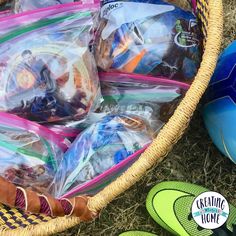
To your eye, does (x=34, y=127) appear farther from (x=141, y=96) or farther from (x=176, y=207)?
(x=176, y=207)

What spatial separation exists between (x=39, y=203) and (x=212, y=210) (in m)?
0.43

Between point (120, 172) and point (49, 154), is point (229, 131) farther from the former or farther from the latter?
point (49, 154)

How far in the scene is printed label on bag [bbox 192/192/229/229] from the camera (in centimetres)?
118

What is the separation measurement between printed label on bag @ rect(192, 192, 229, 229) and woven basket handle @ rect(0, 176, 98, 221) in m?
0.28

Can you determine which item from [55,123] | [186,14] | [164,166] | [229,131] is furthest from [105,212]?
[186,14]

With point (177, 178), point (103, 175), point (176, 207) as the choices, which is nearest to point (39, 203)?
point (103, 175)

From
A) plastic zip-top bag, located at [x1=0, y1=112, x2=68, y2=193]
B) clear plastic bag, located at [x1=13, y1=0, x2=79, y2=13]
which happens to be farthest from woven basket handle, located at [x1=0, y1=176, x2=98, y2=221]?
clear plastic bag, located at [x1=13, y1=0, x2=79, y2=13]

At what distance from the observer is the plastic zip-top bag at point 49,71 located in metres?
1.20

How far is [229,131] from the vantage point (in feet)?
4.01

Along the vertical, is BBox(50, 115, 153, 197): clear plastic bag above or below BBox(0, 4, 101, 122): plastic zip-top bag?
below

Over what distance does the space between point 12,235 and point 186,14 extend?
0.67 m

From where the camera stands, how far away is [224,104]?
123cm

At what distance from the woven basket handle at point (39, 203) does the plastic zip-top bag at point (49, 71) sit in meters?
0.26

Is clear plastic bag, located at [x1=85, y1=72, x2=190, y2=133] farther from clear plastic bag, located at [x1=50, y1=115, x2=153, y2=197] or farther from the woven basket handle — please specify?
the woven basket handle
